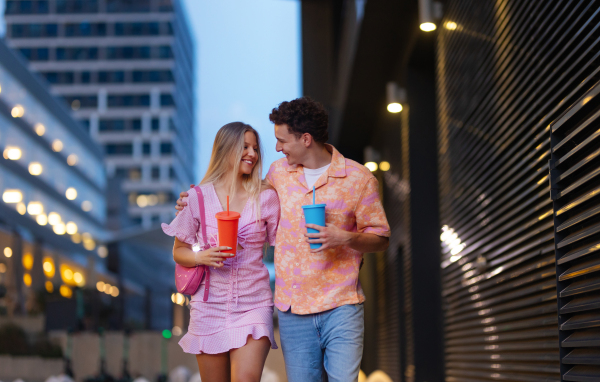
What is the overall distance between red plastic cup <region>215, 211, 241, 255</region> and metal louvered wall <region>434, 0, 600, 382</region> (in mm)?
1300

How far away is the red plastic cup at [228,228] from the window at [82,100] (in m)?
82.5

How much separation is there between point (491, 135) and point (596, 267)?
285 cm

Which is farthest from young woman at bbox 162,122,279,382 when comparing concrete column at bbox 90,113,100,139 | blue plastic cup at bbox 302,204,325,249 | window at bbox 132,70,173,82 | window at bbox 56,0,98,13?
window at bbox 56,0,98,13

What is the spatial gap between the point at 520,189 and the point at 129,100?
8254cm

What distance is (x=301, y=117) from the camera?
308 cm

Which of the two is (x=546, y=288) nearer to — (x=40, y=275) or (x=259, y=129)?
(x=259, y=129)

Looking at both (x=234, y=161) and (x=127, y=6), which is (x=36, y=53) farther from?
(x=234, y=161)

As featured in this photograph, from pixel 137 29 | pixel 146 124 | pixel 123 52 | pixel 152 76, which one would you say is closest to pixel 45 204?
pixel 146 124

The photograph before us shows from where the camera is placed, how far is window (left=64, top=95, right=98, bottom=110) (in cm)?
8062

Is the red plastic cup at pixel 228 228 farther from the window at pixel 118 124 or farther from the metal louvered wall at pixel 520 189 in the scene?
the window at pixel 118 124

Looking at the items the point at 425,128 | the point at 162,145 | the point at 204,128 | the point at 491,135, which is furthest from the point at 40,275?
the point at 204,128

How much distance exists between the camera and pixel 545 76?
11.6 ft

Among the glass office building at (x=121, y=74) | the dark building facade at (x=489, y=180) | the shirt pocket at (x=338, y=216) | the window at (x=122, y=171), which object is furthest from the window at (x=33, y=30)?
the shirt pocket at (x=338, y=216)

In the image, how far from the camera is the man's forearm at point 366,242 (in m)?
2.85
